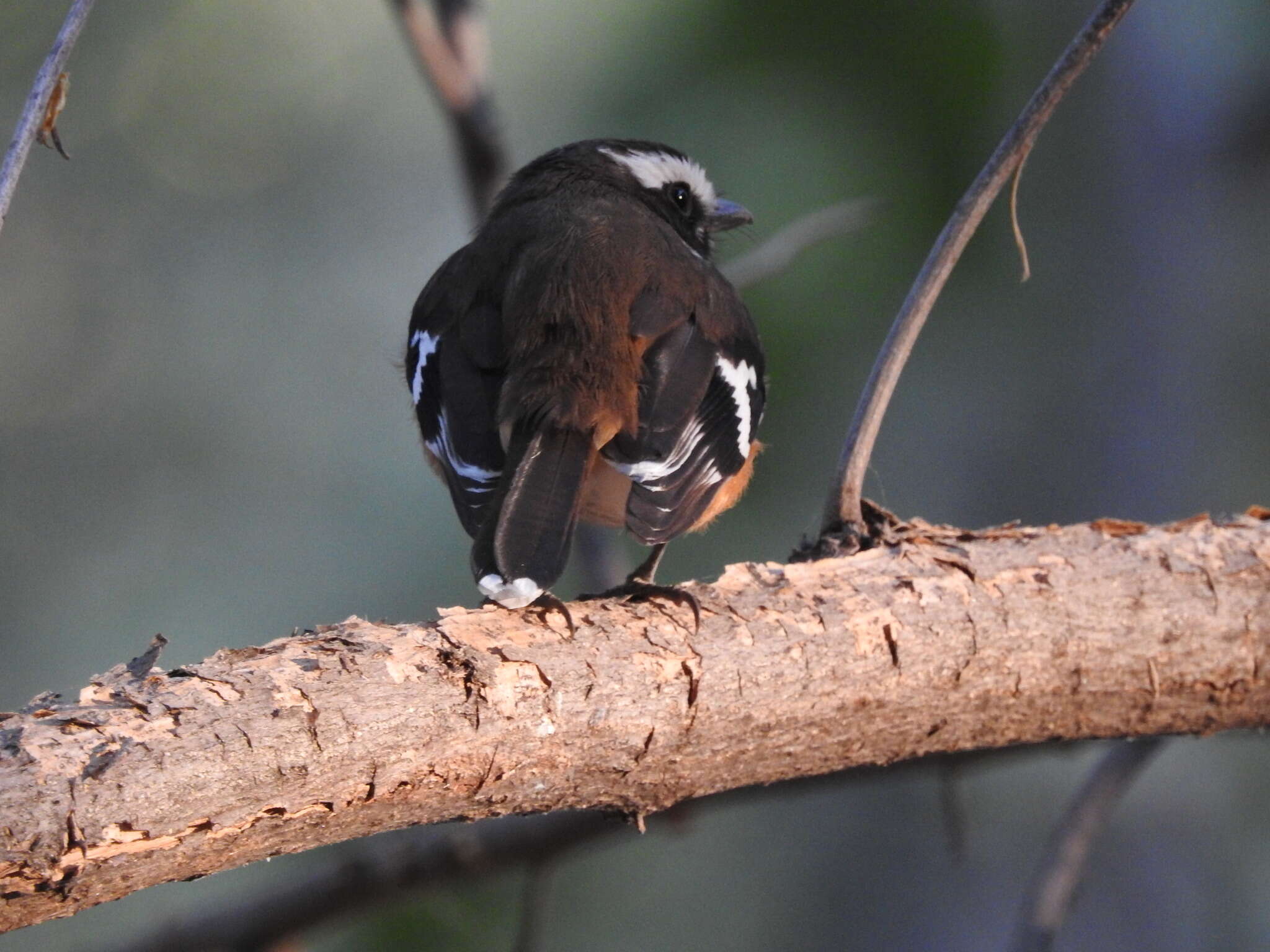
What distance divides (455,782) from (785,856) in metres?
5.44

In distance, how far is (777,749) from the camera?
8.65ft

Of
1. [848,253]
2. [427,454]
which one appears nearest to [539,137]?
[848,253]

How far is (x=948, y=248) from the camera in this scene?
2.92 metres

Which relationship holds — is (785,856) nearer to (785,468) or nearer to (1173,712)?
(785,468)

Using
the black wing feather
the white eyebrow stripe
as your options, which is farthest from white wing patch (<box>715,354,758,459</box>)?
the white eyebrow stripe

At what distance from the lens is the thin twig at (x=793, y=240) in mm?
4328

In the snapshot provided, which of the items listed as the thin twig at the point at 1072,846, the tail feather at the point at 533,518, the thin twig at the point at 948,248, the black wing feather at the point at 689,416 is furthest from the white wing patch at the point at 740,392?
the thin twig at the point at 1072,846

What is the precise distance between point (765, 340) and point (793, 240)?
2.86 metres

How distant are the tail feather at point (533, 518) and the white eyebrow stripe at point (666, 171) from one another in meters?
1.83

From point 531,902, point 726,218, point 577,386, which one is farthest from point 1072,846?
point 726,218

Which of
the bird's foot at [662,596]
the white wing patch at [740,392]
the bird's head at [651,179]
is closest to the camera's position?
the bird's foot at [662,596]

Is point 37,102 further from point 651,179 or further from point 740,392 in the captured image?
A: point 651,179

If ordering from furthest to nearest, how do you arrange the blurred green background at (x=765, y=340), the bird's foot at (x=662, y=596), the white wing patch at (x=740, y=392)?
the blurred green background at (x=765, y=340)
the white wing patch at (x=740, y=392)
the bird's foot at (x=662, y=596)

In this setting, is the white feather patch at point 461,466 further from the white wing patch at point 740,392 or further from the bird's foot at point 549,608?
the white wing patch at point 740,392
